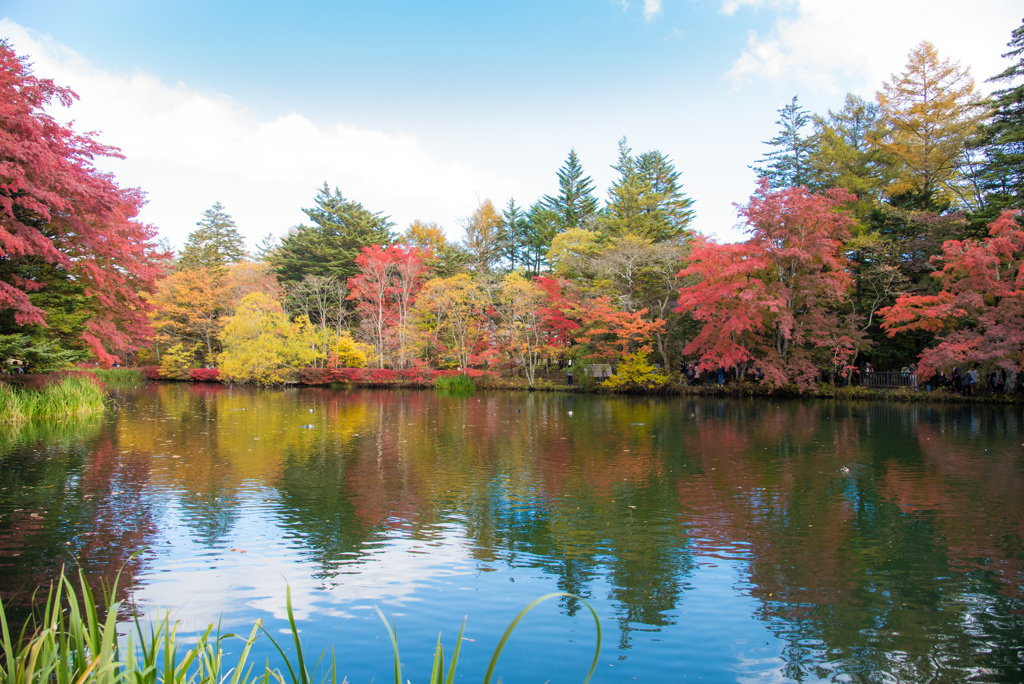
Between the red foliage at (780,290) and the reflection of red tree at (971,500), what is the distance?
12.6 m

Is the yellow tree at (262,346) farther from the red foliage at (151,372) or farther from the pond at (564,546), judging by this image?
the pond at (564,546)

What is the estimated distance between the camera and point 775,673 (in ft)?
11.3

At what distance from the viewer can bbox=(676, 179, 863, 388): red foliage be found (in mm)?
22094

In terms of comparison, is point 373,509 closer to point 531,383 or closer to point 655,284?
point 531,383

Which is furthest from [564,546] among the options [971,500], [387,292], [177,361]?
[177,361]

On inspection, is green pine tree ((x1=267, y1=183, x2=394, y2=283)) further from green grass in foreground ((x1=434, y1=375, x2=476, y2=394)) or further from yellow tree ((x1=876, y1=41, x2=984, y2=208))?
yellow tree ((x1=876, y1=41, x2=984, y2=208))

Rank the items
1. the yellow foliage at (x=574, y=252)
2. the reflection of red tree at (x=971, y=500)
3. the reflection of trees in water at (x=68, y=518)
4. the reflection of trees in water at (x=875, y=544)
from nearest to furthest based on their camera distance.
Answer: the reflection of trees in water at (x=875, y=544), the reflection of trees in water at (x=68, y=518), the reflection of red tree at (x=971, y=500), the yellow foliage at (x=574, y=252)

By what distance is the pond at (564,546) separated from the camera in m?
3.73

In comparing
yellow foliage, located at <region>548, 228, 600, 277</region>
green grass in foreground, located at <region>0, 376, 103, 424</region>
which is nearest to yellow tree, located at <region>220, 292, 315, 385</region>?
green grass in foreground, located at <region>0, 376, 103, 424</region>

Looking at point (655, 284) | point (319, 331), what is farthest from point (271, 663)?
point (319, 331)

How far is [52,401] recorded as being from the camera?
13.4m

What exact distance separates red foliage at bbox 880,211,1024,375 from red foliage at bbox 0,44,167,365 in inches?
946

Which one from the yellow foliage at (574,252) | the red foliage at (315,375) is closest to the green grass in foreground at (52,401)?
the red foliage at (315,375)

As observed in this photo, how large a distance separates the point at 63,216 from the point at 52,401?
4.27 metres
